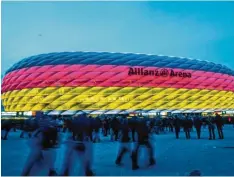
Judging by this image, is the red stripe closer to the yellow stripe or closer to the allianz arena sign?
the allianz arena sign

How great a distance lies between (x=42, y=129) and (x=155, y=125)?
25138 mm

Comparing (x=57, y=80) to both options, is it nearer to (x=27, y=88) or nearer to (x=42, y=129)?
(x=27, y=88)

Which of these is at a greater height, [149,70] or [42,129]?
[149,70]

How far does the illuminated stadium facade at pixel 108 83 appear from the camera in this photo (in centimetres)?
6456

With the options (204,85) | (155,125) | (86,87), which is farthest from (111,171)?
(204,85)

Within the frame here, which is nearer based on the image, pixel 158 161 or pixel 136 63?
pixel 158 161

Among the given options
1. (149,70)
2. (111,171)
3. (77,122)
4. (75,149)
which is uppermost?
(149,70)

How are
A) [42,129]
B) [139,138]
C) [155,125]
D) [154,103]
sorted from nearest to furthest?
[42,129], [139,138], [155,125], [154,103]

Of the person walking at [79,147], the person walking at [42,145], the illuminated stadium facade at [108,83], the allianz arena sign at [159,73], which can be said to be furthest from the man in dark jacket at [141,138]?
the allianz arena sign at [159,73]

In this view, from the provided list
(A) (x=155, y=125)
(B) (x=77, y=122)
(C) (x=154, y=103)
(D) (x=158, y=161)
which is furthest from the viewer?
(C) (x=154, y=103)

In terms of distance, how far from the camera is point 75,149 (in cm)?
830

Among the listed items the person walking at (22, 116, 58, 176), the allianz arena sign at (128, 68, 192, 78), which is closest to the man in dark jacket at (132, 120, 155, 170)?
the person walking at (22, 116, 58, 176)

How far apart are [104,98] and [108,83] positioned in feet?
9.04

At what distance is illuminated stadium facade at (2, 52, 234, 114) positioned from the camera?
6456cm
